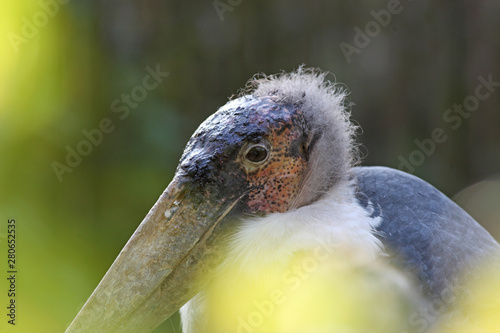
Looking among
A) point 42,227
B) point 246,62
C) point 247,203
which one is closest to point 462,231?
point 247,203

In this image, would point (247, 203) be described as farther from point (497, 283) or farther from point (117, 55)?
point (117, 55)

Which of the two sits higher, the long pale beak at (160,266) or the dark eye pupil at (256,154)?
the dark eye pupil at (256,154)

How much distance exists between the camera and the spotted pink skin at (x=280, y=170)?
2.25m

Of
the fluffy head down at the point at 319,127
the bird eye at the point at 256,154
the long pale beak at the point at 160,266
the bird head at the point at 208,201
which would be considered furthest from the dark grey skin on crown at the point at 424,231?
the long pale beak at the point at 160,266

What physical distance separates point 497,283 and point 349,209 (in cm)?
61

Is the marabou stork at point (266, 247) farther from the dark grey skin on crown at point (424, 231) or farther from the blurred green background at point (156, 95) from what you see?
the blurred green background at point (156, 95)

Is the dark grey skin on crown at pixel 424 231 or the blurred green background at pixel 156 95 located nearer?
the dark grey skin on crown at pixel 424 231

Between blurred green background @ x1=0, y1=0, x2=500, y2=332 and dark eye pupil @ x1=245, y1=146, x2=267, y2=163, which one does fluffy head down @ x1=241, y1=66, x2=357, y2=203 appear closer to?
dark eye pupil @ x1=245, y1=146, x2=267, y2=163

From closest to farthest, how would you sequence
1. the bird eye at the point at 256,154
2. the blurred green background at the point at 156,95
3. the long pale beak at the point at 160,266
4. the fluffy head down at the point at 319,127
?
the long pale beak at the point at 160,266, the bird eye at the point at 256,154, the fluffy head down at the point at 319,127, the blurred green background at the point at 156,95

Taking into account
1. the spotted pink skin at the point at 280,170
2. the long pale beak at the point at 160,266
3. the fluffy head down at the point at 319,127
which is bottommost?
the long pale beak at the point at 160,266

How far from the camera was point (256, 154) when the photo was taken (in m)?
2.22

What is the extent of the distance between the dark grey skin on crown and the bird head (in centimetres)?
28

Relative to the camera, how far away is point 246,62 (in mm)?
4676

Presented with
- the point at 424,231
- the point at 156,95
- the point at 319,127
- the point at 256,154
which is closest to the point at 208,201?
the point at 256,154
